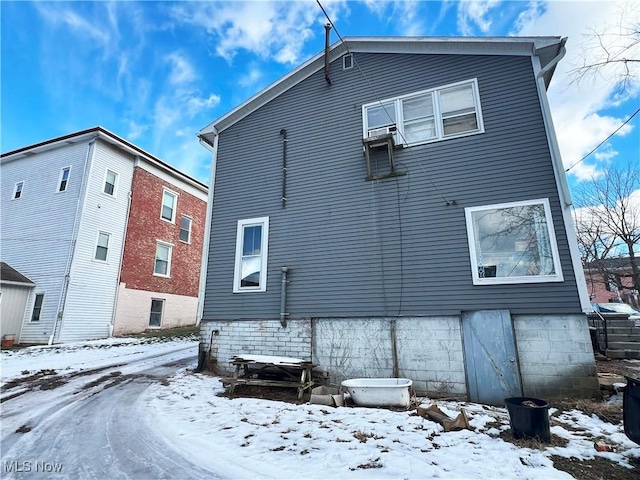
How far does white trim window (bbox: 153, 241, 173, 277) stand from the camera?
704 inches

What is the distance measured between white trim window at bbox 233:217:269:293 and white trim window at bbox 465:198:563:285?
4911 mm

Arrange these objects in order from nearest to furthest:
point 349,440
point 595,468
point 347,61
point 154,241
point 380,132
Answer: point 595,468, point 349,440, point 380,132, point 347,61, point 154,241

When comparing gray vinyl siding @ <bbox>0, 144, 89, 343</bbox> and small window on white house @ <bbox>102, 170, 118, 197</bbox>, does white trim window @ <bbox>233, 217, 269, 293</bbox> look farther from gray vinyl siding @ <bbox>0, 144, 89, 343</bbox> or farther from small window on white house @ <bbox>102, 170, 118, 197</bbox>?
small window on white house @ <bbox>102, 170, 118, 197</bbox>

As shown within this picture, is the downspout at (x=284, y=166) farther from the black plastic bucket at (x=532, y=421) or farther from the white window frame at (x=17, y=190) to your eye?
the white window frame at (x=17, y=190)

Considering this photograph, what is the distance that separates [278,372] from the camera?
7.04 metres

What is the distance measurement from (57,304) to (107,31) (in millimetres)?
10781

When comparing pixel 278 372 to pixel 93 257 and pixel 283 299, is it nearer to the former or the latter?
pixel 283 299

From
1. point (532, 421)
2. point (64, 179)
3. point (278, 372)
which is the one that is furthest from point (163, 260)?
point (532, 421)

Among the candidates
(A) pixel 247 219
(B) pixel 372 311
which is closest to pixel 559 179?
(B) pixel 372 311

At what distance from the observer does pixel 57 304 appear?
1345 centimetres

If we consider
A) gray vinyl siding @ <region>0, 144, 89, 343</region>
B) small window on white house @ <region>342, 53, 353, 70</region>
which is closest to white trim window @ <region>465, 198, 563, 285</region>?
small window on white house @ <region>342, 53, 353, 70</region>

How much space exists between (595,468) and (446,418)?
1.76m

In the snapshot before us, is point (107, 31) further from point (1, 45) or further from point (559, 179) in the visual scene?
point (559, 179)

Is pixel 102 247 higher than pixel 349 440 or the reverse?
higher
